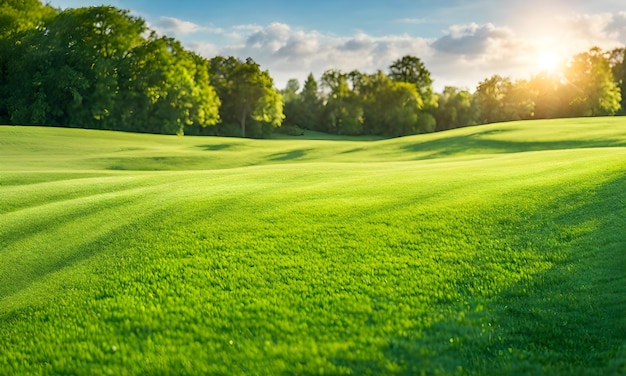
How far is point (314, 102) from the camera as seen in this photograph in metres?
99.9

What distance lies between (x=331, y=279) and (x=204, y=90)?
6580cm

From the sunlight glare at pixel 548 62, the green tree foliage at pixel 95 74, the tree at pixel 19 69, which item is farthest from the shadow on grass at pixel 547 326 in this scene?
the sunlight glare at pixel 548 62

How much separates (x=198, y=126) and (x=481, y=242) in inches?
2902

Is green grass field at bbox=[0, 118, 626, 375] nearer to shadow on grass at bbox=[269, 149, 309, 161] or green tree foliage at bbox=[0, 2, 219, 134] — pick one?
shadow on grass at bbox=[269, 149, 309, 161]

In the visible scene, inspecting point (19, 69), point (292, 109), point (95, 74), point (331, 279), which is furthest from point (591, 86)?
point (331, 279)

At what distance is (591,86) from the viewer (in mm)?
88625

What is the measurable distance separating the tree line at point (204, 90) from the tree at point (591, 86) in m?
0.19

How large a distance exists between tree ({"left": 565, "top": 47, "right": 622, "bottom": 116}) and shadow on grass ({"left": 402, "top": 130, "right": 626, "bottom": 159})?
194 ft

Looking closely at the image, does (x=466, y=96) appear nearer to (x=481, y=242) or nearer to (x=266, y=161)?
(x=266, y=161)

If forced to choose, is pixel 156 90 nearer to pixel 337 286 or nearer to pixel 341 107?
pixel 341 107

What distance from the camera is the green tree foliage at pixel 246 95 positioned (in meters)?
79.9

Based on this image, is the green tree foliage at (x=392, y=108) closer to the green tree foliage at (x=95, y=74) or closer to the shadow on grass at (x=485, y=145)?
the green tree foliage at (x=95, y=74)

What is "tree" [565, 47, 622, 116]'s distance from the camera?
87.5m

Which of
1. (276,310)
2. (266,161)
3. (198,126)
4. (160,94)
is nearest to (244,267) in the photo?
(276,310)
